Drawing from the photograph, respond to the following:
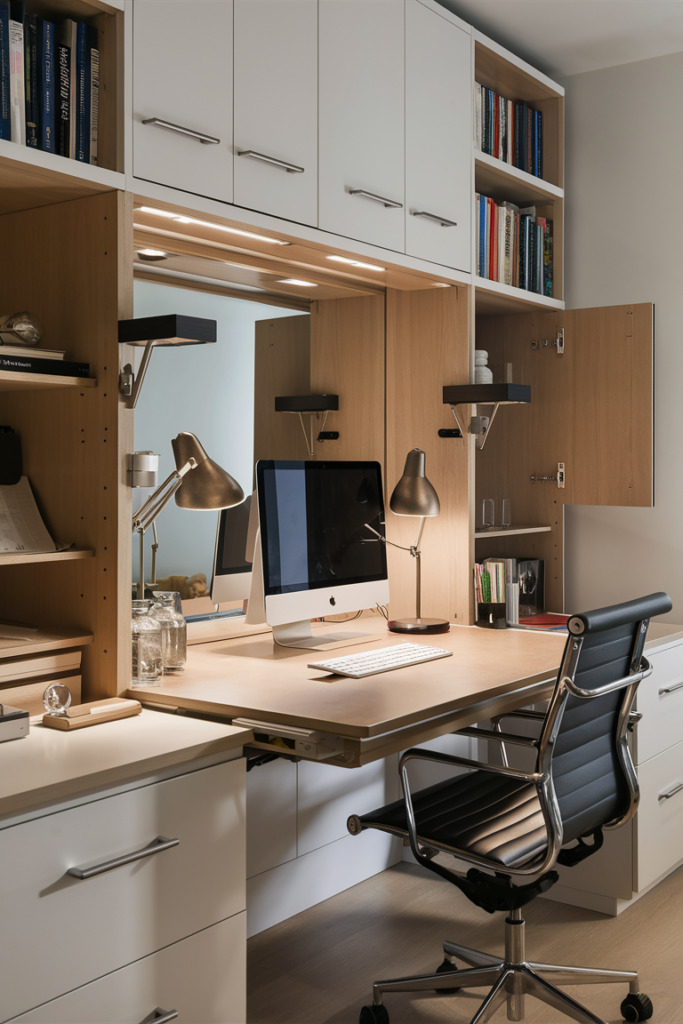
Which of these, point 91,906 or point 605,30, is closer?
point 91,906

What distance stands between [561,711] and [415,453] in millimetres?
1026

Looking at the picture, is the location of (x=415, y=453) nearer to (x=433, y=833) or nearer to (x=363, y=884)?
(x=433, y=833)

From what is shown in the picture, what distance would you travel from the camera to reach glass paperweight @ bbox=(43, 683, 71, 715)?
5.68 ft

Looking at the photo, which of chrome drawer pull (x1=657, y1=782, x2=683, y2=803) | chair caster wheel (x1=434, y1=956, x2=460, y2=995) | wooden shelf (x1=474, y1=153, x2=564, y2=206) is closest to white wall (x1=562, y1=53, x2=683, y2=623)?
wooden shelf (x1=474, y1=153, x2=564, y2=206)

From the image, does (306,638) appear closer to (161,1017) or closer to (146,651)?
(146,651)

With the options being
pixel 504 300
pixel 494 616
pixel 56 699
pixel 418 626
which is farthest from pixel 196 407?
pixel 504 300

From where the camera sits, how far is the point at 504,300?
3.08 meters

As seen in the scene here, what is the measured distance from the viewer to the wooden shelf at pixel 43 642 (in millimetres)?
1798

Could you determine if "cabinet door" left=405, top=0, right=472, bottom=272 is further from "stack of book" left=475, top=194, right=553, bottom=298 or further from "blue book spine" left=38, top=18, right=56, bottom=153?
"blue book spine" left=38, top=18, right=56, bottom=153

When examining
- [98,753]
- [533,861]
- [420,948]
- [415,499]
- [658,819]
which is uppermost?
[415,499]

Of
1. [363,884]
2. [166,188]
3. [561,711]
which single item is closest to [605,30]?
[166,188]

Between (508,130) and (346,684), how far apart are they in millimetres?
2082

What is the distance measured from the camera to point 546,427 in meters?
3.29

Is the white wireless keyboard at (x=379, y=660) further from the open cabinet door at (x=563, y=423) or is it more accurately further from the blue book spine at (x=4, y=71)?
the blue book spine at (x=4, y=71)
